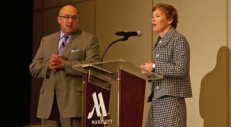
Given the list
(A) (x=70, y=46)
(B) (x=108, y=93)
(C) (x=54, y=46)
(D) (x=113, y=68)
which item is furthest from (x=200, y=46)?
(D) (x=113, y=68)

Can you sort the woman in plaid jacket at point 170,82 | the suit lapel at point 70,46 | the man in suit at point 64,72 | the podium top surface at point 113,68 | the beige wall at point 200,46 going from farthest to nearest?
the beige wall at point 200,46 → the suit lapel at point 70,46 → the man in suit at point 64,72 → the woman in plaid jacket at point 170,82 → the podium top surface at point 113,68

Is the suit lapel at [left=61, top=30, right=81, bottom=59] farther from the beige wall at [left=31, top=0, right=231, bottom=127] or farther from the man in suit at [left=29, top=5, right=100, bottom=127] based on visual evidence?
the beige wall at [left=31, top=0, right=231, bottom=127]

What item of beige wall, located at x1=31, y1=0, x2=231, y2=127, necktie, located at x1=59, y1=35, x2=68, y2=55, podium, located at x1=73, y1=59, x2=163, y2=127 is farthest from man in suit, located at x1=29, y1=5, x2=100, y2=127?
beige wall, located at x1=31, y1=0, x2=231, y2=127

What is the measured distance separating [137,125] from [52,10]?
11.7 feet

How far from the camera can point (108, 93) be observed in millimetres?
3207

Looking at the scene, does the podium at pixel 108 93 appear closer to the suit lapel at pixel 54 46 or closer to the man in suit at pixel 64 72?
the man in suit at pixel 64 72

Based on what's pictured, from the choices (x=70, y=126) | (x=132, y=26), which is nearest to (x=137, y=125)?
(x=70, y=126)

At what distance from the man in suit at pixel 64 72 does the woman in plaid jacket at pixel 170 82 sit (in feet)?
2.74

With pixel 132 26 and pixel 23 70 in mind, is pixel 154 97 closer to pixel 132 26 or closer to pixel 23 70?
pixel 132 26

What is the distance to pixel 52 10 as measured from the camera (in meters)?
6.37

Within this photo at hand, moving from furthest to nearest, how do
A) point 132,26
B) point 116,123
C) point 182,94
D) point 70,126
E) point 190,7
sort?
point 132,26
point 190,7
point 70,126
point 182,94
point 116,123

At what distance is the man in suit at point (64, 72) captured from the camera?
4.02m

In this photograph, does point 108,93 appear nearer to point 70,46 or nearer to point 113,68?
point 113,68

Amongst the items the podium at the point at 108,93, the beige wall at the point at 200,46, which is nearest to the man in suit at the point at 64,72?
the podium at the point at 108,93
